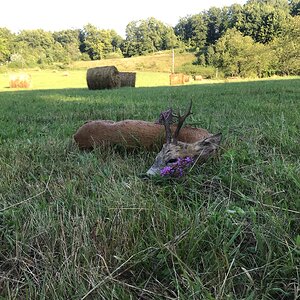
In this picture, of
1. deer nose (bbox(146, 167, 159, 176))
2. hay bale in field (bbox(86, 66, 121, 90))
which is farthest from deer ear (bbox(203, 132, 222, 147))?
hay bale in field (bbox(86, 66, 121, 90))

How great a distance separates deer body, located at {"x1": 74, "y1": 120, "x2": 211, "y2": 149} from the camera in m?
2.21

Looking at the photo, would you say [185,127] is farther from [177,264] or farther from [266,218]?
[177,264]

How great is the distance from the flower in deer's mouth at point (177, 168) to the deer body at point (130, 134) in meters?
0.42

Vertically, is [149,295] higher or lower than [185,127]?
lower

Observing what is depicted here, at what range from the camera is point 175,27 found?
9569 cm

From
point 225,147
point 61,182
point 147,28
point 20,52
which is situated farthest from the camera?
point 147,28

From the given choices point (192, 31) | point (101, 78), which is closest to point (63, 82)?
point (101, 78)

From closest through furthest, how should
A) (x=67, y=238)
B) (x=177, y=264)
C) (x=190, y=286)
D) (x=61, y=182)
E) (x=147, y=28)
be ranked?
(x=190, y=286) < (x=177, y=264) < (x=67, y=238) < (x=61, y=182) < (x=147, y=28)

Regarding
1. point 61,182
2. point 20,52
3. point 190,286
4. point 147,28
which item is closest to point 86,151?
point 61,182

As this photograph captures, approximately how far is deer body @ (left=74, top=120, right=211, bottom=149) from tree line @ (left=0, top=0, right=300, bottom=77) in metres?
38.8

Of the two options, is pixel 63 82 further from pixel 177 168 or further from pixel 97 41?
pixel 97 41

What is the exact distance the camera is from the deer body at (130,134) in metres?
2.21

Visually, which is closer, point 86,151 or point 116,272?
point 116,272

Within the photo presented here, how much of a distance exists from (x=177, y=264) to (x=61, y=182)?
0.94 metres
